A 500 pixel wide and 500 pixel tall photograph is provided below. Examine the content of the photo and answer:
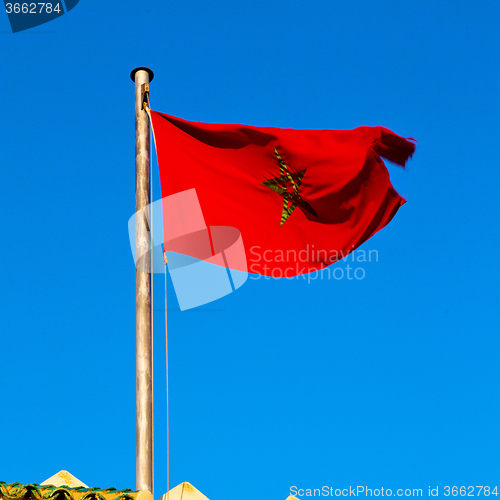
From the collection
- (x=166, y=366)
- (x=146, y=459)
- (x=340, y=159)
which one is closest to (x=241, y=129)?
(x=340, y=159)

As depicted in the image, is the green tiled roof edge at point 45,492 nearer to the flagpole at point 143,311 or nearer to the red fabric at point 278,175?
the flagpole at point 143,311

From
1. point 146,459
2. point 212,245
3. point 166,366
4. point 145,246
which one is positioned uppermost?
point 212,245

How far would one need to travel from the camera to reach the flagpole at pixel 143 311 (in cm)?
895

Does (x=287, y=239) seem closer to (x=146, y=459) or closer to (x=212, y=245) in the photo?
(x=212, y=245)

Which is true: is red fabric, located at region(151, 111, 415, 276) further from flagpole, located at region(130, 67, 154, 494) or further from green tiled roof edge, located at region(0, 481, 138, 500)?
green tiled roof edge, located at region(0, 481, 138, 500)

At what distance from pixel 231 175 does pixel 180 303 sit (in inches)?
92.4

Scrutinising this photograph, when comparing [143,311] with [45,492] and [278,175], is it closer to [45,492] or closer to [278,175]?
[45,492]

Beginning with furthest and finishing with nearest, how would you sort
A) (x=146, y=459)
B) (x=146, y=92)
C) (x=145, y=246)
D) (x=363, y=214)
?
1. (x=363, y=214)
2. (x=146, y=92)
3. (x=145, y=246)
4. (x=146, y=459)

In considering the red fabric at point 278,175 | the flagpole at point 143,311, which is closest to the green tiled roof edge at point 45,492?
the flagpole at point 143,311

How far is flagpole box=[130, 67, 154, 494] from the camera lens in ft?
29.3

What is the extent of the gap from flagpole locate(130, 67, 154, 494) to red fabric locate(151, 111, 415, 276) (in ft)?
1.75

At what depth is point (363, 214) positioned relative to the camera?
43.7 ft

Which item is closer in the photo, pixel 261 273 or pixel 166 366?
pixel 166 366

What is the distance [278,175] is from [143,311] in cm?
443
